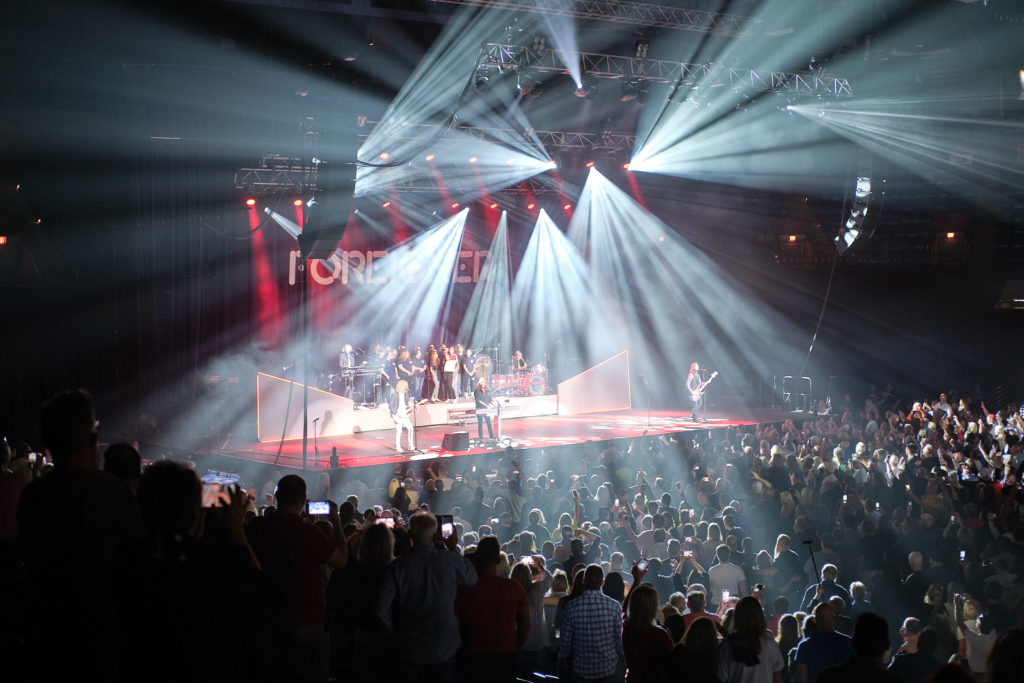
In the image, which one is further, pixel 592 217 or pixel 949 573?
pixel 592 217

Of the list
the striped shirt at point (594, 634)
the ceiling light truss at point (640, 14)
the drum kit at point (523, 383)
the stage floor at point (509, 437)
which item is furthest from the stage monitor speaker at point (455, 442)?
the striped shirt at point (594, 634)

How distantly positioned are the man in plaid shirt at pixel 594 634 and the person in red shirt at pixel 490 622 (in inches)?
11.4

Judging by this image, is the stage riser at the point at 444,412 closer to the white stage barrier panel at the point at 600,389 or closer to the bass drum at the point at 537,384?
the bass drum at the point at 537,384

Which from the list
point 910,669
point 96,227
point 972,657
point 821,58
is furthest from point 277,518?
point 821,58

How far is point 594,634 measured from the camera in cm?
411

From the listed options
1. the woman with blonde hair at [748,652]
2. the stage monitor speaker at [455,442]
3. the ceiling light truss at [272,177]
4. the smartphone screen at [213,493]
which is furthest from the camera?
the ceiling light truss at [272,177]

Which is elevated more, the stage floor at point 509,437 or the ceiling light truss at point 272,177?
the ceiling light truss at point 272,177

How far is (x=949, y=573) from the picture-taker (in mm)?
6512

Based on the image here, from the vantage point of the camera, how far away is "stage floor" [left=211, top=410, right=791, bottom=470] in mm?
13734

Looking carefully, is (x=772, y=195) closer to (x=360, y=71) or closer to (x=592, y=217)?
(x=592, y=217)

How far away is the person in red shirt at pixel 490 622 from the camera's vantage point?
393 cm

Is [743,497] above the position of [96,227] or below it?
below

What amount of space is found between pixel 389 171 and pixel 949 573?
1333 centimetres

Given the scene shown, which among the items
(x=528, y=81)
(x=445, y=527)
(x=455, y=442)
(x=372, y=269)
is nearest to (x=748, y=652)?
(x=445, y=527)
